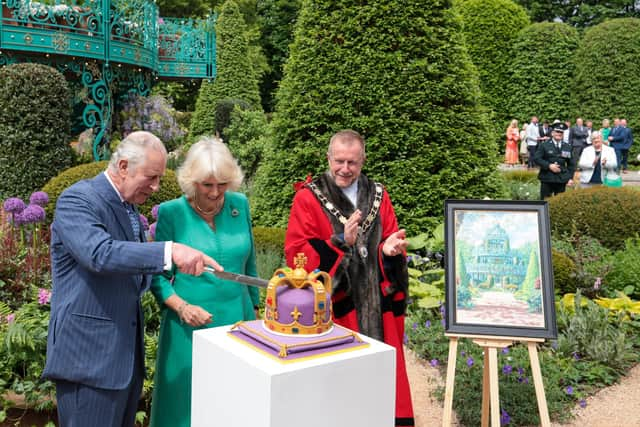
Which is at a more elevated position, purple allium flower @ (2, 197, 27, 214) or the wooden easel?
purple allium flower @ (2, 197, 27, 214)

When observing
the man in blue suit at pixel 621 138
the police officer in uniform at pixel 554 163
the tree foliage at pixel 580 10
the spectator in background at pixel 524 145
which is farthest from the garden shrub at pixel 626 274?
the tree foliage at pixel 580 10

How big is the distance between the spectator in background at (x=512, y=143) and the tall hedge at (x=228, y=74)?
8.69m

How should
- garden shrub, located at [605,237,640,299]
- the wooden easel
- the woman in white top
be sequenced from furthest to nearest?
the woman in white top → garden shrub, located at [605,237,640,299] → the wooden easel

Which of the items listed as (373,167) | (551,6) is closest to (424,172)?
(373,167)

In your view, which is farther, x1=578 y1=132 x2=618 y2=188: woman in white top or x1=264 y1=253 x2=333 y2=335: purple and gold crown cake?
x1=578 y1=132 x2=618 y2=188: woman in white top

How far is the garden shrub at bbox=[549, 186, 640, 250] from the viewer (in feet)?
22.6

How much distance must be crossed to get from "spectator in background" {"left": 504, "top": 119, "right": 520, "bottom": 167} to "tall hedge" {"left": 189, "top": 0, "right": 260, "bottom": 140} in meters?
8.69

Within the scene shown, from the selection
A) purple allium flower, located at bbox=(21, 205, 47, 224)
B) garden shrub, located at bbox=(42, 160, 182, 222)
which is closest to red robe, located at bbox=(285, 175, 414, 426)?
purple allium flower, located at bbox=(21, 205, 47, 224)

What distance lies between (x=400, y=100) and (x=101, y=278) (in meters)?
4.71

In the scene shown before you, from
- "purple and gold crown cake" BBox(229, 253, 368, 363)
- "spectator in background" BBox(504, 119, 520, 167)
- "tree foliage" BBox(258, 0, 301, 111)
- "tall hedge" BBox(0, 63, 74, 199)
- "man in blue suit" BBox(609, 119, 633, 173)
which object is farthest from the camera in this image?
"tree foliage" BBox(258, 0, 301, 111)

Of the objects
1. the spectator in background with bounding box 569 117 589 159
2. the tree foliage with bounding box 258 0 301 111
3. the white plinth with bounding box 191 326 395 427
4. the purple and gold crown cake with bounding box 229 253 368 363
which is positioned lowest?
the white plinth with bounding box 191 326 395 427

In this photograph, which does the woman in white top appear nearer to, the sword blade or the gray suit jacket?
the sword blade

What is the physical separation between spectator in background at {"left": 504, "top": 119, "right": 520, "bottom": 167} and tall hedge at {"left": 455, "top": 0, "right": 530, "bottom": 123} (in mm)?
2264

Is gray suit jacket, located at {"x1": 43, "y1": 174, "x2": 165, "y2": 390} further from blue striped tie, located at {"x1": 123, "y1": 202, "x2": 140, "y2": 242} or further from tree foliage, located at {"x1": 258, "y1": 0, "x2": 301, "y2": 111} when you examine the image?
tree foliage, located at {"x1": 258, "y1": 0, "x2": 301, "y2": 111}
